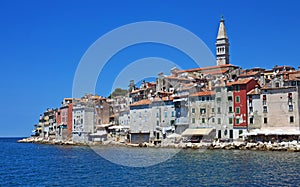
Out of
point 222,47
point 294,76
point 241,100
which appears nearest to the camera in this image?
point 294,76

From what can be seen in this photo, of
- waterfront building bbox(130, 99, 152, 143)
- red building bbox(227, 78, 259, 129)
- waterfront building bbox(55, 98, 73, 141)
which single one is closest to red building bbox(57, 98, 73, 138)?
waterfront building bbox(55, 98, 73, 141)

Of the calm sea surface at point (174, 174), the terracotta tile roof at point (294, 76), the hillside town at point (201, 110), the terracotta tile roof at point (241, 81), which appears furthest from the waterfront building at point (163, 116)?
A: the calm sea surface at point (174, 174)

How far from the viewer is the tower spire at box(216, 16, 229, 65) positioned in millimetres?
98312

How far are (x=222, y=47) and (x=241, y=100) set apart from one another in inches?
1631

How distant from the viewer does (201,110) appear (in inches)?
2518

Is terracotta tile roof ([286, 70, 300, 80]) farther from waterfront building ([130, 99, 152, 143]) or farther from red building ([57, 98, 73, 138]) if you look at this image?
red building ([57, 98, 73, 138])

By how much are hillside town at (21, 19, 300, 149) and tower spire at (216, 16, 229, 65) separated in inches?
658

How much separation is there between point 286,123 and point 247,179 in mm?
29207

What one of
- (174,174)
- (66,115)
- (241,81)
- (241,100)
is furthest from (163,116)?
(66,115)

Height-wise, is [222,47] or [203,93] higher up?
[222,47]

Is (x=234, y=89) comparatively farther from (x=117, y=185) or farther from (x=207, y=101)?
(x=117, y=185)

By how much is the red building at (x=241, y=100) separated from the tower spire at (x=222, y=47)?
126 feet

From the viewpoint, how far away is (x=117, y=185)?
26938 mm

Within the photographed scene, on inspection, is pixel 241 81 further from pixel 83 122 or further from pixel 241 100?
pixel 83 122
